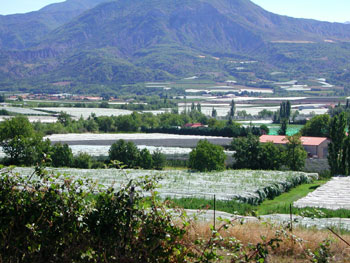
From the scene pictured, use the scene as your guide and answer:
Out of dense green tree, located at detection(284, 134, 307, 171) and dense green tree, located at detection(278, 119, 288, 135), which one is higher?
dense green tree, located at detection(284, 134, 307, 171)

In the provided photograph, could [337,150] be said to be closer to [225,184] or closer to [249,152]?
[249,152]

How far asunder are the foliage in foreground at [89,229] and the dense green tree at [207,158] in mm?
35536

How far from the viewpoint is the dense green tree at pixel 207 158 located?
43719mm

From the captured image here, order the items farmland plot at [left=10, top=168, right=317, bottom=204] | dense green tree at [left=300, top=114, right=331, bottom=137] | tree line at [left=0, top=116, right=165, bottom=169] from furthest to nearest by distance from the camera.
→ 1. dense green tree at [left=300, top=114, right=331, bottom=137]
2. tree line at [left=0, top=116, right=165, bottom=169]
3. farmland plot at [left=10, top=168, right=317, bottom=204]

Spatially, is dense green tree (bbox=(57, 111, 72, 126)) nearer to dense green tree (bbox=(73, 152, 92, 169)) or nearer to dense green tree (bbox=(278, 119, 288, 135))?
dense green tree (bbox=(278, 119, 288, 135))

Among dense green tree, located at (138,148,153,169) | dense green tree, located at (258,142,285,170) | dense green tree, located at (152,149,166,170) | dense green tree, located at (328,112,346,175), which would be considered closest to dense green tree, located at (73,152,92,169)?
dense green tree, located at (138,148,153,169)

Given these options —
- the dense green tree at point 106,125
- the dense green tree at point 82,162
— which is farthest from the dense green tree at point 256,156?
the dense green tree at point 106,125

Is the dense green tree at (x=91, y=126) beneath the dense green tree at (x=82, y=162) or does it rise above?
beneath

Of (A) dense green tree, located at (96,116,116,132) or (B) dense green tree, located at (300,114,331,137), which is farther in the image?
(A) dense green tree, located at (96,116,116,132)

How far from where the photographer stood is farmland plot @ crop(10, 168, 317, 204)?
28.2 m

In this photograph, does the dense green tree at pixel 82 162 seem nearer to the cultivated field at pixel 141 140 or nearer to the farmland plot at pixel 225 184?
the farmland plot at pixel 225 184

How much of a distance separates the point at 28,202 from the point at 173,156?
4835 centimetres

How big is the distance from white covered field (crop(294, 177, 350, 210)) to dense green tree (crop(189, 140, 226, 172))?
1108cm

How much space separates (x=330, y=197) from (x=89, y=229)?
24468mm
